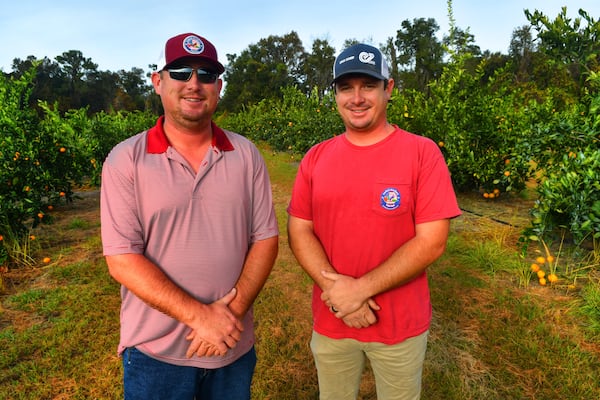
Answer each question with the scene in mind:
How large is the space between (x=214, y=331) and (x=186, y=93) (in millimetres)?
1023

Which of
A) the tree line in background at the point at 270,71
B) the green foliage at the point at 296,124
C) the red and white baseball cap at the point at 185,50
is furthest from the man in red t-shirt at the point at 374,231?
the tree line in background at the point at 270,71

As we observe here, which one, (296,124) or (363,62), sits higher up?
(296,124)

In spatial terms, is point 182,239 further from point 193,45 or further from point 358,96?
point 358,96

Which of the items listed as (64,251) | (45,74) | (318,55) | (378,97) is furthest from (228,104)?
(378,97)

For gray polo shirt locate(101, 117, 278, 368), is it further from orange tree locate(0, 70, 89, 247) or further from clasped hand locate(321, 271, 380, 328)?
orange tree locate(0, 70, 89, 247)

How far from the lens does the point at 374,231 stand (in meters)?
1.78

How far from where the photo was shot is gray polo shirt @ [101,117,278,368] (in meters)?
1.52

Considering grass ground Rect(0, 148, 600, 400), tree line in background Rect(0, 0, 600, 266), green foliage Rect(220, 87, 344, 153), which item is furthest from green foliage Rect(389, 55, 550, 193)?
green foliage Rect(220, 87, 344, 153)

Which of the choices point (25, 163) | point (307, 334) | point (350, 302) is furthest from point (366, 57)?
point (25, 163)

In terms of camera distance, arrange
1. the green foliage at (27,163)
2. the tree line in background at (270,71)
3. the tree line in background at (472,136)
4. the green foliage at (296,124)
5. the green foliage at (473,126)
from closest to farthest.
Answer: the tree line in background at (472,136)
the green foliage at (27,163)
the green foliage at (473,126)
the green foliage at (296,124)
the tree line in background at (270,71)

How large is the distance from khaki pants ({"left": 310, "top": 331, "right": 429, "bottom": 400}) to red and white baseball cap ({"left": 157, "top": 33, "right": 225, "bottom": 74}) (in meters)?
1.48

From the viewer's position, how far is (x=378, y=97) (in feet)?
5.90

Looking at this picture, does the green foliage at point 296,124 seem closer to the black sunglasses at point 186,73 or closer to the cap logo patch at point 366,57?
the cap logo patch at point 366,57

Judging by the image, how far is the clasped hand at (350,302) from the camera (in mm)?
1717
